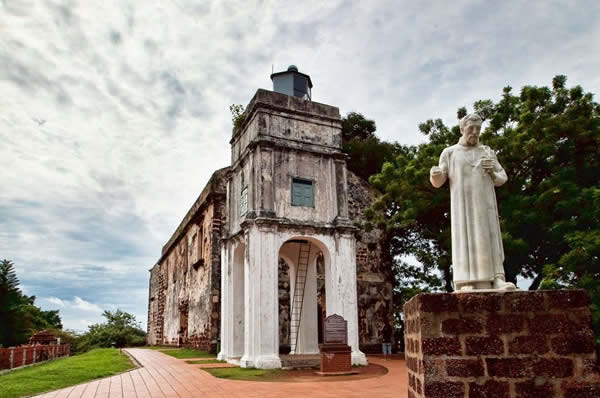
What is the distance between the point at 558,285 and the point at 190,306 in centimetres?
1424

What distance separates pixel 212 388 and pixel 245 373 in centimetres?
214

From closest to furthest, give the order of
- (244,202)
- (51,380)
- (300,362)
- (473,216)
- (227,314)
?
(473,216) < (51,380) < (300,362) < (244,202) < (227,314)

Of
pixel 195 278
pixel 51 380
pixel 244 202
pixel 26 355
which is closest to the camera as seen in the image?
pixel 51 380

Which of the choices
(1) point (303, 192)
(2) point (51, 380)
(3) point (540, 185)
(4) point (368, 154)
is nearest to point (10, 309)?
(2) point (51, 380)

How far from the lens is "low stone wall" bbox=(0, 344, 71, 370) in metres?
13.4

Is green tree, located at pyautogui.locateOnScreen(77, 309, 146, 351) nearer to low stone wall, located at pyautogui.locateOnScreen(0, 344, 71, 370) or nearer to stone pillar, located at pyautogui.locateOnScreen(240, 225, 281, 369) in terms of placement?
low stone wall, located at pyautogui.locateOnScreen(0, 344, 71, 370)

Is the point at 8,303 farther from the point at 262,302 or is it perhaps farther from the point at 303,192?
the point at 303,192

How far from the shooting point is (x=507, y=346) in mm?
4027

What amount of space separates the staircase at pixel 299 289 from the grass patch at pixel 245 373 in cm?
333

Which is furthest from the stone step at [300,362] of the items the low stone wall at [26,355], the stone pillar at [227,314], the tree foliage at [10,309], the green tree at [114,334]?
the green tree at [114,334]

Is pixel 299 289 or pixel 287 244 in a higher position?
pixel 287 244

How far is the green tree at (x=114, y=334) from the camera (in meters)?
27.8

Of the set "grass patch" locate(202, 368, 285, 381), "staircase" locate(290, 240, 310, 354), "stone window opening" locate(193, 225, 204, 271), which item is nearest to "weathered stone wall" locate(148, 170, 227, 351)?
"stone window opening" locate(193, 225, 204, 271)

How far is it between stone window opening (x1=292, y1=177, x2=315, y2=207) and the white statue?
7671 mm
